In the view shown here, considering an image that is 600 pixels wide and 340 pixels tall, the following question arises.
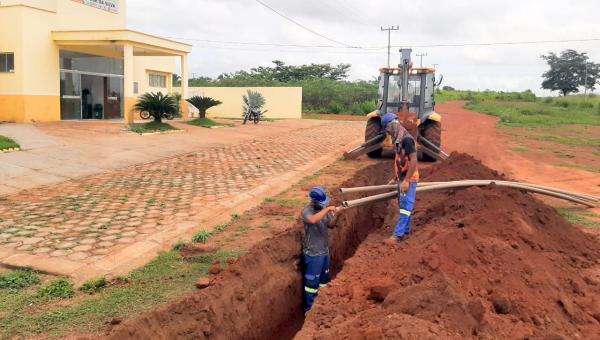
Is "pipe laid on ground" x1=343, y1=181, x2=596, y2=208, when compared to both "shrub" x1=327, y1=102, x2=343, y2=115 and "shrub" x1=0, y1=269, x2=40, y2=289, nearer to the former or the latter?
"shrub" x1=0, y1=269, x2=40, y2=289

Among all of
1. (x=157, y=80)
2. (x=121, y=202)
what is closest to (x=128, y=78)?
(x=157, y=80)

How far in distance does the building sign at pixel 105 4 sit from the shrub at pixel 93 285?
18.9 m

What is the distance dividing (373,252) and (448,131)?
19.3 m

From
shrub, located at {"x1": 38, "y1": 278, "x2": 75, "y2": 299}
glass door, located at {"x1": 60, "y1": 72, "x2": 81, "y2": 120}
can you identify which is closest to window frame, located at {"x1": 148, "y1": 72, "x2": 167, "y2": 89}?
glass door, located at {"x1": 60, "y1": 72, "x2": 81, "y2": 120}

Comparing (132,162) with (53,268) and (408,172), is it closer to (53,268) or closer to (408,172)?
(53,268)

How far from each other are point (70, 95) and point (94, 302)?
17.6 m

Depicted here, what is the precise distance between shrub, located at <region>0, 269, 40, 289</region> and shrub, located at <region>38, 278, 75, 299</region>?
217 millimetres

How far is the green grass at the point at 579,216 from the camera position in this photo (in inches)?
287

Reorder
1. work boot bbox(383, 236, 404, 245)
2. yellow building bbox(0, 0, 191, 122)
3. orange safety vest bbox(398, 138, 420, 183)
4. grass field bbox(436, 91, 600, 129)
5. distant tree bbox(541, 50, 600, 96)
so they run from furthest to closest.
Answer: distant tree bbox(541, 50, 600, 96)
grass field bbox(436, 91, 600, 129)
yellow building bbox(0, 0, 191, 122)
orange safety vest bbox(398, 138, 420, 183)
work boot bbox(383, 236, 404, 245)

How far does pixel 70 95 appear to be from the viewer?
19953 millimetres

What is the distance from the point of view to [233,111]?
1270 inches

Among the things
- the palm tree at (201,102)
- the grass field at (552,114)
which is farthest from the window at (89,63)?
the grass field at (552,114)

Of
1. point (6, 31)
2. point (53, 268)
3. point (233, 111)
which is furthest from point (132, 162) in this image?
point (233, 111)

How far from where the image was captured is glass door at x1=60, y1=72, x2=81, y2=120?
19.6m
